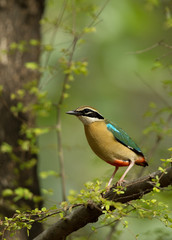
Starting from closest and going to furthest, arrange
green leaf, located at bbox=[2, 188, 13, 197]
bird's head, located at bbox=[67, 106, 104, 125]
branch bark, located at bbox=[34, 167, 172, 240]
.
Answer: branch bark, located at bbox=[34, 167, 172, 240]
bird's head, located at bbox=[67, 106, 104, 125]
green leaf, located at bbox=[2, 188, 13, 197]

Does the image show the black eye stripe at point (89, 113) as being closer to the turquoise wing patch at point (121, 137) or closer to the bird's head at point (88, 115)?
the bird's head at point (88, 115)

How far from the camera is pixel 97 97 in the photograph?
12.9 m

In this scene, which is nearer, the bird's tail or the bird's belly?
the bird's belly

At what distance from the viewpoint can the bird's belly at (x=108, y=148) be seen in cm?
435

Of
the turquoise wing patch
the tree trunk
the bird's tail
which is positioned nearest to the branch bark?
the turquoise wing patch

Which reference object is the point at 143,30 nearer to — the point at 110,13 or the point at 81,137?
the point at 110,13

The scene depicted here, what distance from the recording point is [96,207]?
3480mm

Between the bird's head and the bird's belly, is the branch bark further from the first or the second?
the bird's head

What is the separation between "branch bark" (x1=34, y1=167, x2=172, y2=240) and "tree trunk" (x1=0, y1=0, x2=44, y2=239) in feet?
9.37

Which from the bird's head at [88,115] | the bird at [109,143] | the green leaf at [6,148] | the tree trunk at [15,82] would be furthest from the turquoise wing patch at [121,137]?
the tree trunk at [15,82]

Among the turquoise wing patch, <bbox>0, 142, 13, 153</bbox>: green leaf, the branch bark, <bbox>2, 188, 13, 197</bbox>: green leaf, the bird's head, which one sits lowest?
<bbox>2, 188, 13, 197</bbox>: green leaf

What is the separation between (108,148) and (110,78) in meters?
9.16

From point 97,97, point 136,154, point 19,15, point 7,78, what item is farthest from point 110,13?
point 136,154

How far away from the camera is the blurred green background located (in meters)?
11.0
